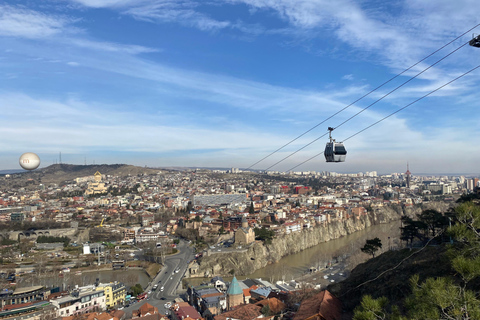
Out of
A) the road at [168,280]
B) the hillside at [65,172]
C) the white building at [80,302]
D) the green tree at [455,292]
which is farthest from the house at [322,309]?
the hillside at [65,172]

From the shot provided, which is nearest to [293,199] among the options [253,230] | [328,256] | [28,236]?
[253,230]

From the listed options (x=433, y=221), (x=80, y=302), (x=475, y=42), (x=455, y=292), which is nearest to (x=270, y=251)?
(x=433, y=221)

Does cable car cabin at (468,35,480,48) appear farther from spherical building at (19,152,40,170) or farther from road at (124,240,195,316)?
road at (124,240,195,316)

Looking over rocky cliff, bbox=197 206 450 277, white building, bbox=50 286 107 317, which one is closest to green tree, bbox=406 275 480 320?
white building, bbox=50 286 107 317

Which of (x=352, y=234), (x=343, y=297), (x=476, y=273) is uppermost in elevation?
(x=476, y=273)

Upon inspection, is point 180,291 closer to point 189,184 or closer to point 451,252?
point 451,252

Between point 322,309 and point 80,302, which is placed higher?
point 322,309

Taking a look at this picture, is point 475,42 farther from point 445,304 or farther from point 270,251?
point 270,251
